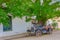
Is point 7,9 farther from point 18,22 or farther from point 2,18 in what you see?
point 18,22

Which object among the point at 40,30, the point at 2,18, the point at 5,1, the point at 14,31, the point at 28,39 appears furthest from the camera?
the point at 14,31

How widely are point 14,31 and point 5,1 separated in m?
15.0

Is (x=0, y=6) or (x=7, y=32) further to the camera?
(x=7, y=32)

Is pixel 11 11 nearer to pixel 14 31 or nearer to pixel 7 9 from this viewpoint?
pixel 7 9

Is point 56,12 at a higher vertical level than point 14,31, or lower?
higher

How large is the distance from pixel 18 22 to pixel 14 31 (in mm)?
1124

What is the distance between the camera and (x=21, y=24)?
20359 millimetres

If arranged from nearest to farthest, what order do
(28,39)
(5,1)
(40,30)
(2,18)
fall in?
(2,18)
(5,1)
(28,39)
(40,30)

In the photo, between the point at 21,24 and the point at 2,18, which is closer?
the point at 2,18

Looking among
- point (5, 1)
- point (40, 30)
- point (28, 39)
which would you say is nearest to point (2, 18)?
point (5, 1)

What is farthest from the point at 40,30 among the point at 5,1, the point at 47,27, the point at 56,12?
the point at 5,1

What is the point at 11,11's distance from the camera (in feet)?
14.0

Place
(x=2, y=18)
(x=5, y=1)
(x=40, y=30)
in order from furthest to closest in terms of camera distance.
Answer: (x=40, y=30) < (x=5, y=1) < (x=2, y=18)

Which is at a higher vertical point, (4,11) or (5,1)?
(5,1)
